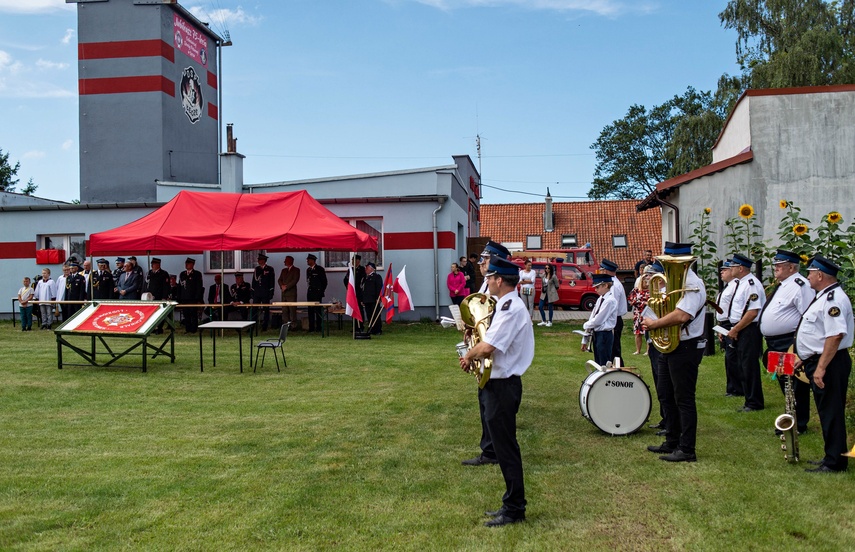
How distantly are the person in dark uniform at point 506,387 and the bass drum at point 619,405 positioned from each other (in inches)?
112

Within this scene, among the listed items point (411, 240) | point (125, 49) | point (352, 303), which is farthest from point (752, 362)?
point (125, 49)

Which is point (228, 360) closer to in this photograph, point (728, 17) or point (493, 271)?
point (493, 271)

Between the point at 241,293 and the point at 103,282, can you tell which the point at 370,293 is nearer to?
the point at 241,293

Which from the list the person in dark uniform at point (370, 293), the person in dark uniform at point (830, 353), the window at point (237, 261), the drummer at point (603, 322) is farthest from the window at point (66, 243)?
the person in dark uniform at point (830, 353)

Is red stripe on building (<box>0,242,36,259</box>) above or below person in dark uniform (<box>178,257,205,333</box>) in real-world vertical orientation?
above

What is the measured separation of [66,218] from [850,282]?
71.2 ft

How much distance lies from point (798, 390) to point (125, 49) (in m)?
26.6

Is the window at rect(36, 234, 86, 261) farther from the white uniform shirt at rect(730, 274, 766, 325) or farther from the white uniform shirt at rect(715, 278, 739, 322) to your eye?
the white uniform shirt at rect(730, 274, 766, 325)

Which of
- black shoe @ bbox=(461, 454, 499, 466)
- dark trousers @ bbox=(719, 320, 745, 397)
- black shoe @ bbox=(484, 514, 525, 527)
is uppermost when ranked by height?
dark trousers @ bbox=(719, 320, 745, 397)

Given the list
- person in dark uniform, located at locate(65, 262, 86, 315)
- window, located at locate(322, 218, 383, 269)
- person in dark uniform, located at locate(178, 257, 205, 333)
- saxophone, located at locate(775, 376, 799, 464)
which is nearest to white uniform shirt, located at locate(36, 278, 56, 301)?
person in dark uniform, located at locate(65, 262, 86, 315)

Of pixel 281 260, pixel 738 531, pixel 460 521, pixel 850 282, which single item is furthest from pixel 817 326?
pixel 281 260

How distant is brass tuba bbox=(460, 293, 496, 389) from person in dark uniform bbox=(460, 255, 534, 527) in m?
0.08

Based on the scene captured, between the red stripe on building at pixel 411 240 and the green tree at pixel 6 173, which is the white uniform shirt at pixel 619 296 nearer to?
the red stripe on building at pixel 411 240

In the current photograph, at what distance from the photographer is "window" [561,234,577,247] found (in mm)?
49906
